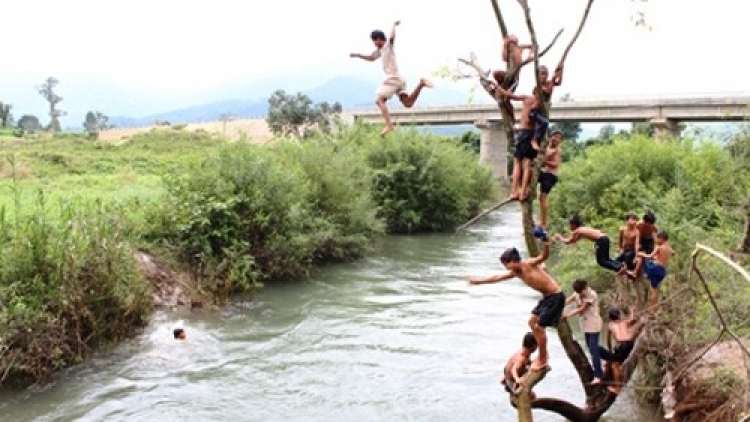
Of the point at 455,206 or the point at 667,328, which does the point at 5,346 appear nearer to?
the point at 667,328

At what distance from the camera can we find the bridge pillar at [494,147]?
55.8m

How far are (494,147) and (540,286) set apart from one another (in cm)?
4841

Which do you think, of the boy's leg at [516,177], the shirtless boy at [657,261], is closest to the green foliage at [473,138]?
the shirtless boy at [657,261]

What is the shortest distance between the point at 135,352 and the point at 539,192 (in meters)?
8.93

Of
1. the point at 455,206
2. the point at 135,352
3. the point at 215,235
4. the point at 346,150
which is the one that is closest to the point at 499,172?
the point at 455,206

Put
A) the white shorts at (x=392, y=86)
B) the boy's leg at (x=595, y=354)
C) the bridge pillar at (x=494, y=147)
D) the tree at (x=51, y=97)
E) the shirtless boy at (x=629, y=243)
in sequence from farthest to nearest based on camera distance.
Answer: the tree at (x=51, y=97) → the bridge pillar at (x=494, y=147) → the shirtless boy at (x=629, y=243) → the boy's leg at (x=595, y=354) → the white shorts at (x=392, y=86)

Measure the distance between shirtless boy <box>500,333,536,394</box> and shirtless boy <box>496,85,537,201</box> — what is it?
183 cm

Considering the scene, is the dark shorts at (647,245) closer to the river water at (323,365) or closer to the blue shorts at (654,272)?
the blue shorts at (654,272)

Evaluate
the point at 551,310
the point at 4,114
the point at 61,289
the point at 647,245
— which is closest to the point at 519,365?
the point at 551,310

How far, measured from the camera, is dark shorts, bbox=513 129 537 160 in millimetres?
8430

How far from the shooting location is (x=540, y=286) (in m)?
8.55

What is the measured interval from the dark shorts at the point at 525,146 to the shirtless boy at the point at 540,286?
2.86 ft

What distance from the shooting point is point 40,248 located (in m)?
13.1

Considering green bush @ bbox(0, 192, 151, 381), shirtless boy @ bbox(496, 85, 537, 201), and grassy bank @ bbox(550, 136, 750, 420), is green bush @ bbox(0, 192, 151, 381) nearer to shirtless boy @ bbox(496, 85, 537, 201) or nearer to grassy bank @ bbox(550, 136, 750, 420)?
shirtless boy @ bbox(496, 85, 537, 201)
